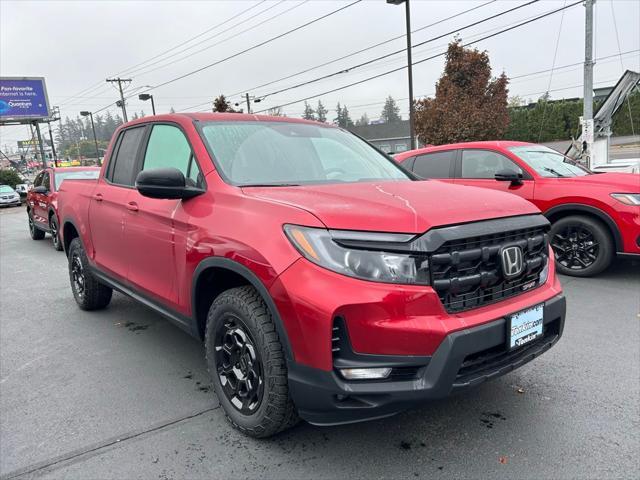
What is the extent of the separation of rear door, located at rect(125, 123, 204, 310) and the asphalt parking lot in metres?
0.69

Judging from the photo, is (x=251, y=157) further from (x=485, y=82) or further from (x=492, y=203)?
(x=485, y=82)

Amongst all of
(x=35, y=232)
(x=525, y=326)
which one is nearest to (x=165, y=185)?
(x=525, y=326)

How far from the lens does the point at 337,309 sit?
2035mm

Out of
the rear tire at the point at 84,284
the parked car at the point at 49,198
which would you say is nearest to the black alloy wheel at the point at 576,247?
the rear tire at the point at 84,284

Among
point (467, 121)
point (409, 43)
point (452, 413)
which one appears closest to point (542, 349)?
point (452, 413)

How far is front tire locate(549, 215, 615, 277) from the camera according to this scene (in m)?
5.58

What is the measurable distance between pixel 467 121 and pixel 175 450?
20072 millimetres

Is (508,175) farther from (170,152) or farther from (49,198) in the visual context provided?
(49,198)

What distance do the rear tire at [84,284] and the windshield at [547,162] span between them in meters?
5.34

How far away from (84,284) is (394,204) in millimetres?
3889

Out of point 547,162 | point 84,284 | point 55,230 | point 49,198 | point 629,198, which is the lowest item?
point 55,230

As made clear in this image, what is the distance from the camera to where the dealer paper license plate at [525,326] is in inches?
91.1

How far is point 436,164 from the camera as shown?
7.04m

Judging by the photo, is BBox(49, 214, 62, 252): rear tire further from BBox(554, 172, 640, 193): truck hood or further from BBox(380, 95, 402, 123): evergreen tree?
BBox(380, 95, 402, 123): evergreen tree
